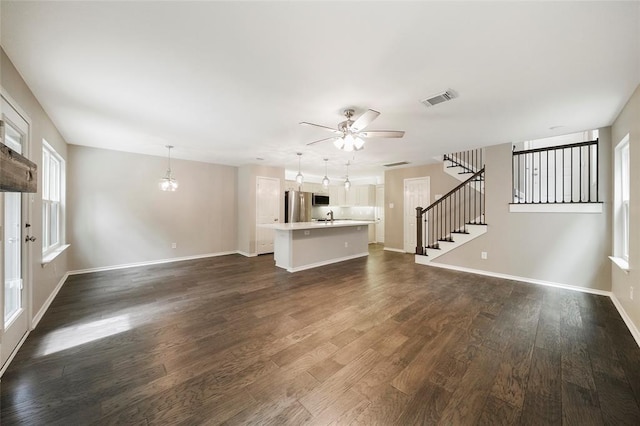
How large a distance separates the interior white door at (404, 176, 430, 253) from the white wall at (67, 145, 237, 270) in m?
5.15

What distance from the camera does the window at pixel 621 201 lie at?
3.15 meters

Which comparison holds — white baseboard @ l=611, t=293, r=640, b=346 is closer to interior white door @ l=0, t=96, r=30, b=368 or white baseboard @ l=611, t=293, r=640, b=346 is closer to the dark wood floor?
the dark wood floor

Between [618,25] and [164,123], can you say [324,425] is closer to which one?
[618,25]

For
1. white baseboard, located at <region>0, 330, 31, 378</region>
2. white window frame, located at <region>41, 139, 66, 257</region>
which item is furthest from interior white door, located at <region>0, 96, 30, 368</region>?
white window frame, located at <region>41, 139, 66, 257</region>

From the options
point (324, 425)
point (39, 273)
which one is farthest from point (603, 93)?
point (39, 273)

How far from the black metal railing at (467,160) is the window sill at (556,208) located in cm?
162

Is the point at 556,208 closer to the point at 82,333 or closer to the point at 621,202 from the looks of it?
the point at 621,202

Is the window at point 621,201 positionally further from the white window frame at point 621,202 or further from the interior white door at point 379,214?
the interior white door at point 379,214

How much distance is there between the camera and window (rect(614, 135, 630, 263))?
3.15m

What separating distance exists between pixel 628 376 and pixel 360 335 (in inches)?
81.6

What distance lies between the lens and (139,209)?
529 cm

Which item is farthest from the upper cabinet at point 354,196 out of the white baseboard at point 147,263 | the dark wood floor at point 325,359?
Result: the dark wood floor at point 325,359

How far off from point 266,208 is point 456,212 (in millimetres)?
5051

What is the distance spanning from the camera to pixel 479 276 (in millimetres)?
4578
